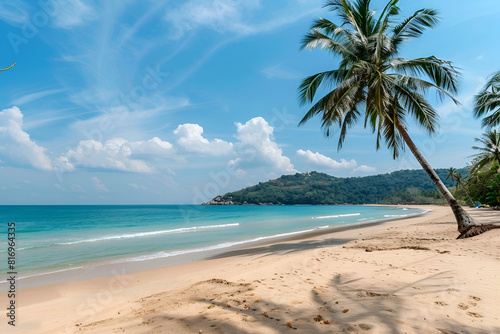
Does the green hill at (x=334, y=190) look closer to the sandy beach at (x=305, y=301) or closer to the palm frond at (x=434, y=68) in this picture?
the palm frond at (x=434, y=68)

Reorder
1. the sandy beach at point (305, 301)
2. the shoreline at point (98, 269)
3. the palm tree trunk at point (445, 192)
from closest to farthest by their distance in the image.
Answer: the sandy beach at point (305, 301), the shoreline at point (98, 269), the palm tree trunk at point (445, 192)

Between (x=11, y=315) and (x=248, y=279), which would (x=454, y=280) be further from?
(x=11, y=315)

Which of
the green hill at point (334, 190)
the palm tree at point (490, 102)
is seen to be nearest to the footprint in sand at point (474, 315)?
the palm tree at point (490, 102)

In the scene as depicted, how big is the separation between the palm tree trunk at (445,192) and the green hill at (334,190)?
11487cm

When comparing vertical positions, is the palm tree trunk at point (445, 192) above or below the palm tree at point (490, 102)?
below

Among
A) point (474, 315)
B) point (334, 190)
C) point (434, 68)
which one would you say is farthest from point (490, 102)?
point (334, 190)

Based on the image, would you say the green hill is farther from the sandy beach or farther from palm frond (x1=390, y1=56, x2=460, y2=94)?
the sandy beach

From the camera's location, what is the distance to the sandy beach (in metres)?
3.05

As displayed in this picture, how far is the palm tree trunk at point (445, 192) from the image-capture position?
32.0ft

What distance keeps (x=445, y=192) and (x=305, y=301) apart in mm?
8806

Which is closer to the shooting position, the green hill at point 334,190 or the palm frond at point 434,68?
the palm frond at point 434,68

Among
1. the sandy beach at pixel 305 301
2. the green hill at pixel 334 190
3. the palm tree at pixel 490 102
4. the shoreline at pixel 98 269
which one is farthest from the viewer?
the green hill at pixel 334 190

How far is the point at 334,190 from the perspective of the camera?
433ft

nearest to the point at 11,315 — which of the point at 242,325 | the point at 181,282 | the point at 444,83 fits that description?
the point at 181,282
